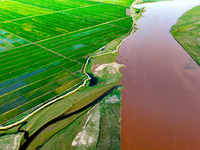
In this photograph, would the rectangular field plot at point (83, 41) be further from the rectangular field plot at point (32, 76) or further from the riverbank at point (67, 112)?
the riverbank at point (67, 112)

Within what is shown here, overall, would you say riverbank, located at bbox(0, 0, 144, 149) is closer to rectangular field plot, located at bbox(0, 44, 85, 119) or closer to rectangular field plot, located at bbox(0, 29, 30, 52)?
rectangular field plot, located at bbox(0, 44, 85, 119)

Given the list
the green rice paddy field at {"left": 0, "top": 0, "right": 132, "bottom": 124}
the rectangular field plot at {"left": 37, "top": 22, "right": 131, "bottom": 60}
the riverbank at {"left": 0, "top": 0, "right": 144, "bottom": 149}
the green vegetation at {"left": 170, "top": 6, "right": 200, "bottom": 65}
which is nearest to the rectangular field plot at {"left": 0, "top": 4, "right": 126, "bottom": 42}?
→ the green rice paddy field at {"left": 0, "top": 0, "right": 132, "bottom": 124}

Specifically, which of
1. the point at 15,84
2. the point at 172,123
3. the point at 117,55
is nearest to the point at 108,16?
the point at 117,55

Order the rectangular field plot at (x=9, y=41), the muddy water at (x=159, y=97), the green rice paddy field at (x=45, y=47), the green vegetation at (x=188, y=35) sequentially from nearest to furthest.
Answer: the muddy water at (x=159, y=97), the green rice paddy field at (x=45, y=47), the green vegetation at (x=188, y=35), the rectangular field plot at (x=9, y=41)

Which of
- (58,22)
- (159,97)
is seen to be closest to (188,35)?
(159,97)

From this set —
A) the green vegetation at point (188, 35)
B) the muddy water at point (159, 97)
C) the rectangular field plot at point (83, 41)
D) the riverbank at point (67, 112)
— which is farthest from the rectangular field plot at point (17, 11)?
the green vegetation at point (188, 35)

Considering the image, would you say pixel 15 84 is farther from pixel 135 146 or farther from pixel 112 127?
pixel 135 146
